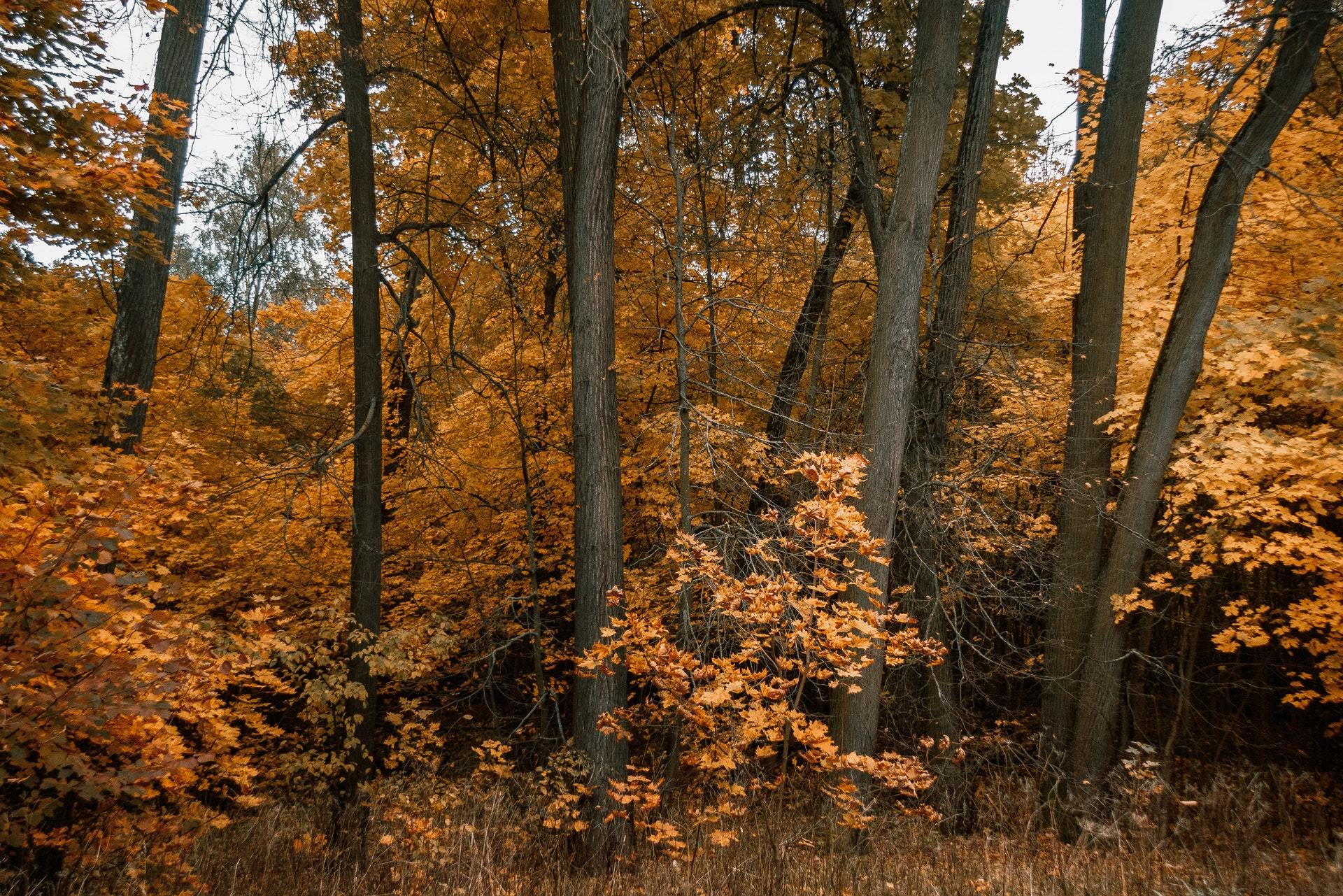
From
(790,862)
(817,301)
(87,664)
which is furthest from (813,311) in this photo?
(87,664)

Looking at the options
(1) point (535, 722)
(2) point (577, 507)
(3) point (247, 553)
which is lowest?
(1) point (535, 722)

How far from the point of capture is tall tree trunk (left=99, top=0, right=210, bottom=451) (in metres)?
5.96

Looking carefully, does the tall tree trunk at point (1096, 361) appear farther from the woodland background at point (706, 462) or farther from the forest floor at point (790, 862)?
the forest floor at point (790, 862)

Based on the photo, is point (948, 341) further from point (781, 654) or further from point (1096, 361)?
point (781, 654)

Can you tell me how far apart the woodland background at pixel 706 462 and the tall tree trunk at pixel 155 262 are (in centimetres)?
5

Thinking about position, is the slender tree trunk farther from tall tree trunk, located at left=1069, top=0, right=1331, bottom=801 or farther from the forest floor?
tall tree trunk, located at left=1069, top=0, right=1331, bottom=801

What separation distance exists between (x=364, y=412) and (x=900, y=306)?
5167 millimetres

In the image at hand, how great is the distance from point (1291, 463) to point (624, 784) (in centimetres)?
548

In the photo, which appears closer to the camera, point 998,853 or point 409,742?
point 998,853

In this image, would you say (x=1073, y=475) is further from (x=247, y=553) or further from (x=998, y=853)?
(x=247, y=553)

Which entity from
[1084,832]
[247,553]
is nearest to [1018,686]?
[1084,832]

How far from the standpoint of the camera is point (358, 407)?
23.6ft

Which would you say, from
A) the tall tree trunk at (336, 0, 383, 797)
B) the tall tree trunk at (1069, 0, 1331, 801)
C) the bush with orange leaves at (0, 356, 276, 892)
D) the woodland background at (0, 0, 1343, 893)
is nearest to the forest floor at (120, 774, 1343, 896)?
the woodland background at (0, 0, 1343, 893)

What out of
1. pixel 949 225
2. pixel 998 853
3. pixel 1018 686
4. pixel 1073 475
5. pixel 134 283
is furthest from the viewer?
pixel 1018 686
